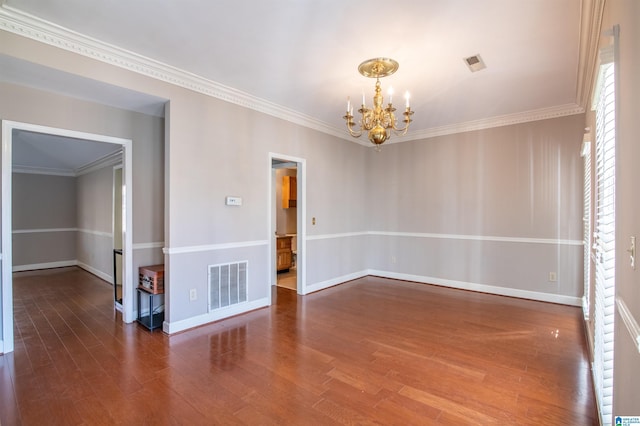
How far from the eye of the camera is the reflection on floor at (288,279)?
5.46 meters

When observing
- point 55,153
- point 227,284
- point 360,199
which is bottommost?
point 227,284

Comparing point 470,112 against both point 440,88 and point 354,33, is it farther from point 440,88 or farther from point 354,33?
point 354,33

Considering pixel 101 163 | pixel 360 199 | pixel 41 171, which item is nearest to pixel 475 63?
pixel 360 199

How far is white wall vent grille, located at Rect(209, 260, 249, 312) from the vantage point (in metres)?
3.71

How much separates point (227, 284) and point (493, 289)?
13.4ft

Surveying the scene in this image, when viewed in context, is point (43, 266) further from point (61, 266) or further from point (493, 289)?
point (493, 289)

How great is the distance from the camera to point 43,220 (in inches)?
281

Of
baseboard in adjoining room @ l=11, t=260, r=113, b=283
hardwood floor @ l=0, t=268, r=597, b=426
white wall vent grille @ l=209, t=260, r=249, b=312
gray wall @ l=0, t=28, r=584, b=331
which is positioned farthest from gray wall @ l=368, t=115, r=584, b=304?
baseboard in adjoining room @ l=11, t=260, r=113, b=283

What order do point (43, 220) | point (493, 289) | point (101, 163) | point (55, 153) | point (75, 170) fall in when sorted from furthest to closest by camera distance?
1. point (75, 170)
2. point (43, 220)
3. point (55, 153)
4. point (101, 163)
5. point (493, 289)

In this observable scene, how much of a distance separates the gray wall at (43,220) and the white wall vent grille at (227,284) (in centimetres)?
601

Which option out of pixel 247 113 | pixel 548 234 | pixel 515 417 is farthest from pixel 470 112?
pixel 515 417

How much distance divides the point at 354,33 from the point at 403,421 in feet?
9.50

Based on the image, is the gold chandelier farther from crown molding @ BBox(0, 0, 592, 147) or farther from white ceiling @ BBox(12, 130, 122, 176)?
white ceiling @ BBox(12, 130, 122, 176)
